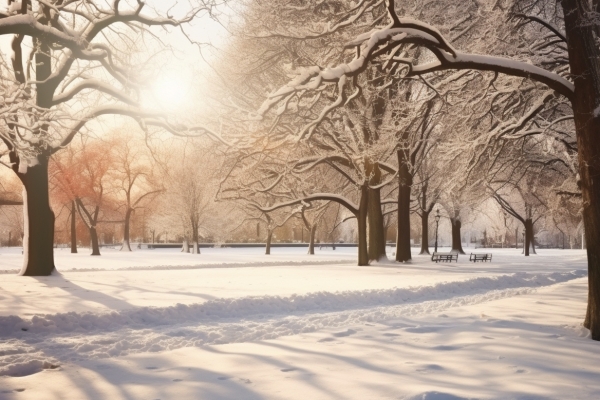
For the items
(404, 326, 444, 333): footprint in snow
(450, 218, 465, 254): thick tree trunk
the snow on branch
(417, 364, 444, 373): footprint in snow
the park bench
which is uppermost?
the snow on branch

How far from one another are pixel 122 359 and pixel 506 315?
262 inches

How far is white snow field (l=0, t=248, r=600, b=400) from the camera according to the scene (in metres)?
5.09

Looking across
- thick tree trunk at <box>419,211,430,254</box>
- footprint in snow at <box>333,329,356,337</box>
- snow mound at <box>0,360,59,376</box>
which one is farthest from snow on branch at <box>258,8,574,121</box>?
thick tree trunk at <box>419,211,430,254</box>

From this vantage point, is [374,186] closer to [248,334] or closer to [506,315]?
[506,315]

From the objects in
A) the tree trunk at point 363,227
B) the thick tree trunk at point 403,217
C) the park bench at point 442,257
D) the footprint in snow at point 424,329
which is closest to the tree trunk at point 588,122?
the footprint in snow at point 424,329

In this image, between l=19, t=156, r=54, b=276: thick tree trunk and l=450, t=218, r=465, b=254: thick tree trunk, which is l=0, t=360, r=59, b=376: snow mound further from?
l=450, t=218, r=465, b=254: thick tree trunk

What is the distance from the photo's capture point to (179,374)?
18.7 feet

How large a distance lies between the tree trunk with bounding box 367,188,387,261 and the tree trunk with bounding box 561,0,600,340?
1791cm

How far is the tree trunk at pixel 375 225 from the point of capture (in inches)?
1022

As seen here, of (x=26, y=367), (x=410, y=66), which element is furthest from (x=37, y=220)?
(x=410, y=66)

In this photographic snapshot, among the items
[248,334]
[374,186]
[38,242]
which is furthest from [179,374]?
[374,186]

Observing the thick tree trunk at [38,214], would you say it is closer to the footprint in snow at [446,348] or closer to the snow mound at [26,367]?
the snow mound at [26,367]

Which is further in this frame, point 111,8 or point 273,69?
point 273,69

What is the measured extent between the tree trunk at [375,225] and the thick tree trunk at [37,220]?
14823mm
